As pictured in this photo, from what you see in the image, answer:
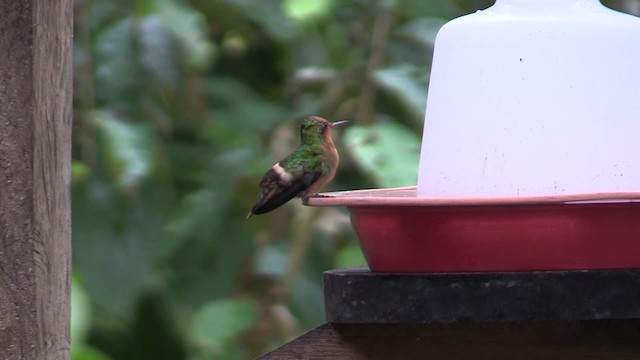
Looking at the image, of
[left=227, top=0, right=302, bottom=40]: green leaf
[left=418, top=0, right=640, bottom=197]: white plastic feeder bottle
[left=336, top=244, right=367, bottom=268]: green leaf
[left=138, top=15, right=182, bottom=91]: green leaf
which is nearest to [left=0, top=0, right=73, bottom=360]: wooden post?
[left=418, top=0, right=640, bottom=197]: white plastic feeder bottle

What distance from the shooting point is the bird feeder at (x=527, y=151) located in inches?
47.3

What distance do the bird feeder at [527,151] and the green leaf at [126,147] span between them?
1461 millimetres

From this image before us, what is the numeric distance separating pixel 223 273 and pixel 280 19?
0.61 meters

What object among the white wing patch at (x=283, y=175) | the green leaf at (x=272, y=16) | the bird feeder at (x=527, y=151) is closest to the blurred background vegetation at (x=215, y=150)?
the green leaf at (x=272, y=16)

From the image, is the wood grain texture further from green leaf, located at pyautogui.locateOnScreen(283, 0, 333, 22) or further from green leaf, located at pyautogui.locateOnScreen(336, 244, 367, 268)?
green leaf, located at pyautogui.locateOnScreen(283, 0, 333, 22)

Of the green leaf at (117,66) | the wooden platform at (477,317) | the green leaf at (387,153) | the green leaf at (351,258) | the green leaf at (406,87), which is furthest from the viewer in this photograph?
the green leaf at (117,66)

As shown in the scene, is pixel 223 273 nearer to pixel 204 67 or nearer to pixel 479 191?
pixel 204 67

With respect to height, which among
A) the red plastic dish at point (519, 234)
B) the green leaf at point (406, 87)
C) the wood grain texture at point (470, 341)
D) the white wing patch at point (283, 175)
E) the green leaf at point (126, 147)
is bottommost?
the wood grain texture at point (470, 341)

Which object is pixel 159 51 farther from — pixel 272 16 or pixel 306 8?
pixel 306 8

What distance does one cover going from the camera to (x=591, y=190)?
4.13 ft

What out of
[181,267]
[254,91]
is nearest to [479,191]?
[181,267]

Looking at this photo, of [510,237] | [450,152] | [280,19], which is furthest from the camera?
[280,19]

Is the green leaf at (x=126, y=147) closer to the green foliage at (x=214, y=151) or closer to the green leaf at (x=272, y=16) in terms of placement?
the green foliage at (x=214, y=151)

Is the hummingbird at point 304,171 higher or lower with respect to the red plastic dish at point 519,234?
higher
